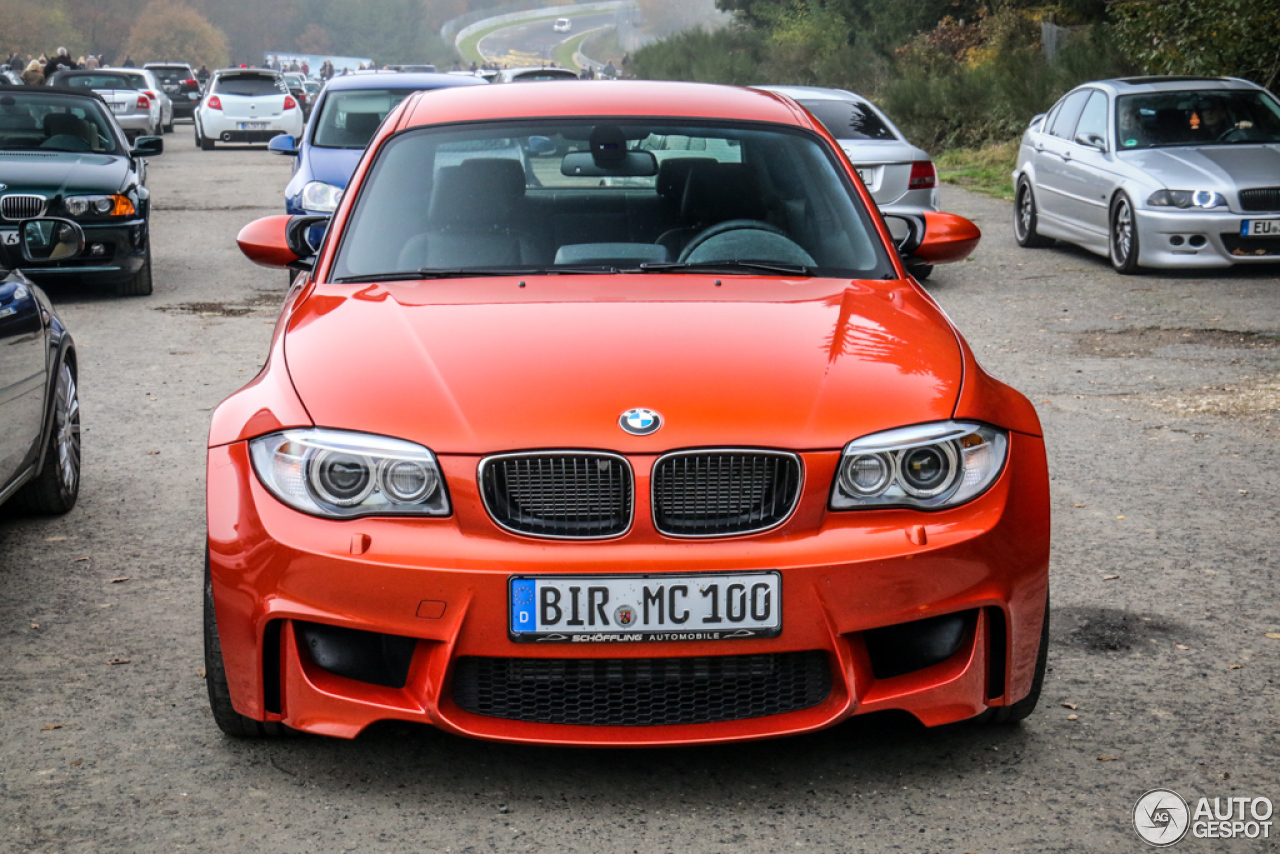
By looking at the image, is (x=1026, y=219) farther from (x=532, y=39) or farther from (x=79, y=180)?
(x=532, y=39)

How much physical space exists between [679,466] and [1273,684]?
5.99 feet

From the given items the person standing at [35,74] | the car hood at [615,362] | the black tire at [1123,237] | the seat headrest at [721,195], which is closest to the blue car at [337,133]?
the black tire at [1123,237]

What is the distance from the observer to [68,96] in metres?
12.3

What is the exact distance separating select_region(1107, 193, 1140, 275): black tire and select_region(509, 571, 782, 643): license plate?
985 cm

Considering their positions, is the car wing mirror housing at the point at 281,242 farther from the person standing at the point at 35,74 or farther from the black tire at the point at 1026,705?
the person standing at the point at 35,74

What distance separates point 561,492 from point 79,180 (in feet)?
29.8

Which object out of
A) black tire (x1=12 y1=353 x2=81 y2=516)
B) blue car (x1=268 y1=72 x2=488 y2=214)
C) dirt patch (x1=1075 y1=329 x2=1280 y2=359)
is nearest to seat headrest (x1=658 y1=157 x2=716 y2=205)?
black tire (x1=12 y1=353 x2=81 y2=516)

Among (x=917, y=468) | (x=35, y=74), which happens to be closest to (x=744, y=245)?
(x=917, y=468)

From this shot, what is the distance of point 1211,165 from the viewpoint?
11.9m

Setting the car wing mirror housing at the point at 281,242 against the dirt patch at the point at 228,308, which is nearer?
the car wing mirror housing at the point at 281,242

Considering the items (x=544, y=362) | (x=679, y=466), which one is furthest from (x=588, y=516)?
(x=544, y=362)

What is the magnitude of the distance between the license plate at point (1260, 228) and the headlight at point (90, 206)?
830cm

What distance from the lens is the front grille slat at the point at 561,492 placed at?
3.18 meters

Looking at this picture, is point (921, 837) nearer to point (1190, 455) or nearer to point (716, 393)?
point (716, 393)
